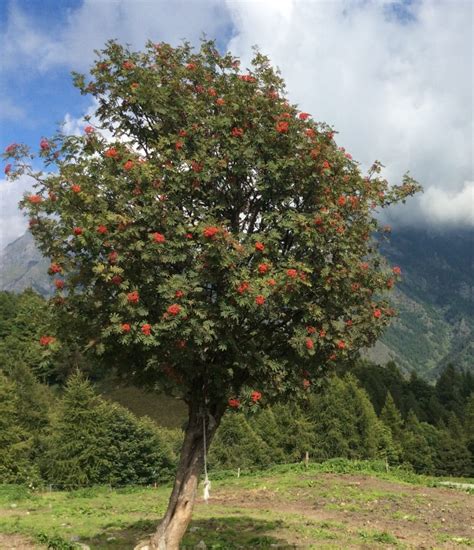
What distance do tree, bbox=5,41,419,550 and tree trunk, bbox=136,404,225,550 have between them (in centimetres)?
3

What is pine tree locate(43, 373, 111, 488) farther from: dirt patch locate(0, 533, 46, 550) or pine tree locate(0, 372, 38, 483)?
dirt patch locate(0, 533, 46, 550)

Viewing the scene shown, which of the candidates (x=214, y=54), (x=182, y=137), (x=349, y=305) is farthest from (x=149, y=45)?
(x=349, y=305)

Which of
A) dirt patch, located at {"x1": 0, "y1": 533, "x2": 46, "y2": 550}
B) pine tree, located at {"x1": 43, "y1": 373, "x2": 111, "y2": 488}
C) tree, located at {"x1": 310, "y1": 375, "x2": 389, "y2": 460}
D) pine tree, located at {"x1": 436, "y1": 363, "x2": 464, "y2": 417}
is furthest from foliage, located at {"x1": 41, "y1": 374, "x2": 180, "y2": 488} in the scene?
pine tree, located at {"x1": 436, "y1": 363, "x2": 464, "y2": 417}

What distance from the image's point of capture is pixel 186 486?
1194 cm

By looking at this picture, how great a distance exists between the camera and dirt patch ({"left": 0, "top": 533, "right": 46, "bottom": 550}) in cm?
1355

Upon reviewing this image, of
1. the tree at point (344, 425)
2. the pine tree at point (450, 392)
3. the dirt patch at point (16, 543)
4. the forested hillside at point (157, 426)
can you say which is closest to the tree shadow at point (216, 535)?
the dirt patch at point (16, 543)

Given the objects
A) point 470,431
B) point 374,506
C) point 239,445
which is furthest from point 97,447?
point 470,431

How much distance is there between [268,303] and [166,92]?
18.0 ft

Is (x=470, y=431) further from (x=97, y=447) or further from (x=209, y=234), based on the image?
(x=209, y=234)

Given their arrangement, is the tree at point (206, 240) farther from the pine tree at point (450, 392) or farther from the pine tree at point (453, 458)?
the pine tree at point (450, 392)

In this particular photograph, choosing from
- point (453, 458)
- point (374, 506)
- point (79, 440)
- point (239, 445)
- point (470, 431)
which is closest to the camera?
point (374, 506)

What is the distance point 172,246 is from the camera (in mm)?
10070

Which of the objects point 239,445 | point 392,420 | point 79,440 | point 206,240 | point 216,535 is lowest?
point 239,445

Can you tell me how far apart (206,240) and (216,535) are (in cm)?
1080
